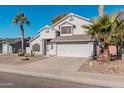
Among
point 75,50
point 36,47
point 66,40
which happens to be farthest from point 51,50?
point 75,50

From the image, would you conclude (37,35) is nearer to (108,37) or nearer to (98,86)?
(108,37)

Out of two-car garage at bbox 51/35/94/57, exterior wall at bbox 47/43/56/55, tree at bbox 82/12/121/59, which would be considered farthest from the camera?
exterior wall at bbox 47/43/56/55

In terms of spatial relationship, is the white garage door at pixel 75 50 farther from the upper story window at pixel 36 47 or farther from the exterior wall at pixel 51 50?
the upper story window at pixel 36 47

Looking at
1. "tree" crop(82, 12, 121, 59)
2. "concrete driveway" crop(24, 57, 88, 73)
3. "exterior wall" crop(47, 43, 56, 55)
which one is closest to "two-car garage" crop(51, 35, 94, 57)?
"exterior wall" crop(47, 43, 56, 55)

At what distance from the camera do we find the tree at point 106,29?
20.8 metres

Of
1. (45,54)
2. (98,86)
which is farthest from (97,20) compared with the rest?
(45,54)

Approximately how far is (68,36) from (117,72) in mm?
17183

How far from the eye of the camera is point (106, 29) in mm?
20859

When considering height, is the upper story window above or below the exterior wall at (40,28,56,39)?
below

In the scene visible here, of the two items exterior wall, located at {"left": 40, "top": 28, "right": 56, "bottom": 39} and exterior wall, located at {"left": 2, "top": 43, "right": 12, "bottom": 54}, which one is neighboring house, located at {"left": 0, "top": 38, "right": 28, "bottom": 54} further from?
exterior wall, located at {"left": 40, "top": 28, "right": 56, "bottom": 39}

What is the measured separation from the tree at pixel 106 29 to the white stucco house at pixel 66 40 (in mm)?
7616

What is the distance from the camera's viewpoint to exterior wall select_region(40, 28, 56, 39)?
115 feet

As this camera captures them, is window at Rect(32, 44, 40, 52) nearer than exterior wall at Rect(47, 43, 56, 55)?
No

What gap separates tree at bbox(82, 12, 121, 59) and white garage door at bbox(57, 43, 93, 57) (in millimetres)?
8690
